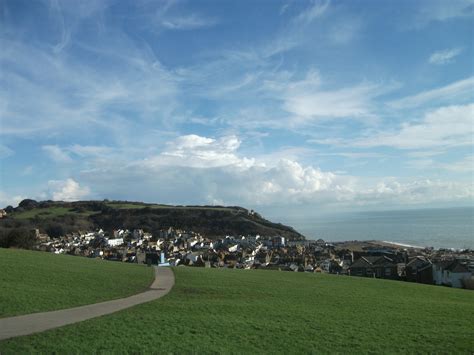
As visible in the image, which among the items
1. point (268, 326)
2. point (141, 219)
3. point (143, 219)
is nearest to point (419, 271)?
point (268, 326)

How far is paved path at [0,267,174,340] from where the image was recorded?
1068cm

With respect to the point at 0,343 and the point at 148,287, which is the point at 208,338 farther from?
Answer: the point at 148,287

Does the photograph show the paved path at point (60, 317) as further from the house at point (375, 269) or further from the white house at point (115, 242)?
the white house at point (115, 242)

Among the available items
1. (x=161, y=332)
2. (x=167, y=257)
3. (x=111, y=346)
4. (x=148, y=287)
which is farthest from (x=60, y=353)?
(x=167, y=257)

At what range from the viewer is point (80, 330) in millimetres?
10805

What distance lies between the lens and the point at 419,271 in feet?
139

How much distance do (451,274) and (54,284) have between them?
33.6 metres

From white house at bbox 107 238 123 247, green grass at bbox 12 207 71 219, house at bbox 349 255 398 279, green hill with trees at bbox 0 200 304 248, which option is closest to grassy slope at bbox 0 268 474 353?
house at bbox 349 255 398 279

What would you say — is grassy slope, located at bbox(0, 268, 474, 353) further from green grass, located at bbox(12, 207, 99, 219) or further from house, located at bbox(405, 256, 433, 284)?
green grass, located at bbox(12, 207, 99, 219)

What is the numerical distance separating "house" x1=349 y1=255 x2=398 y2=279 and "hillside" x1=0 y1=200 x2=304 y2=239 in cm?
6844

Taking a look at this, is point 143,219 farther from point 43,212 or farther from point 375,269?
point 375,269

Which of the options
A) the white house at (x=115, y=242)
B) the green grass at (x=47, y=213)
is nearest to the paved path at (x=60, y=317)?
the white house at (x=115, y=242)

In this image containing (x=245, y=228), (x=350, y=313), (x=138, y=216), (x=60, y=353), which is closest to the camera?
(x=60, y=353)

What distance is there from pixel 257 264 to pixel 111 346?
4234 cm
